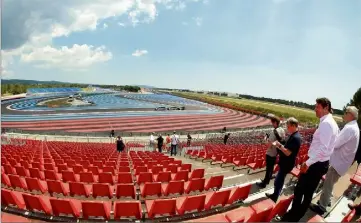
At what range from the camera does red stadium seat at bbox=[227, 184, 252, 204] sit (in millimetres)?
6344

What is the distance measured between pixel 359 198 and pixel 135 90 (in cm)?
18294

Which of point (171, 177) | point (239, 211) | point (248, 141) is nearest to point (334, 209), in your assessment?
point (239, 211)

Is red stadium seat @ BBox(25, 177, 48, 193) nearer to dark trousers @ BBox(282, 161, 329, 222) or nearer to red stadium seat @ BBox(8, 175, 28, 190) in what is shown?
red stadium seat @ BBox(8, 175, 28, 190)

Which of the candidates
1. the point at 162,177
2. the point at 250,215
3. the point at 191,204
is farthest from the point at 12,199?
the point at 250,215

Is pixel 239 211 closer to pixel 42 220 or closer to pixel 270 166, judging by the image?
pixel 270 166

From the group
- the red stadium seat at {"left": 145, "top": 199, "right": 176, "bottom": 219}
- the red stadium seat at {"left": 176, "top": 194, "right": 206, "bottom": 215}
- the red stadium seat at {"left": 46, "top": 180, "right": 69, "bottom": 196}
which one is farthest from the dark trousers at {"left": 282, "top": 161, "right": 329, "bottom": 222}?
the red stadium seat at {"left": 46, "top": 180, "right": 69, "bottom": 196}

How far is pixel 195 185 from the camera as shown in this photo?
745 centimetres

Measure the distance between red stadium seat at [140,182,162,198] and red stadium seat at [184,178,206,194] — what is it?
2.53ft

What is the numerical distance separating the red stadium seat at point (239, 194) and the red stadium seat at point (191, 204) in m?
0.79

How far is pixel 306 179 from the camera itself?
205 inches

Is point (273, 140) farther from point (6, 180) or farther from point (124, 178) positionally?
point (6, 180)

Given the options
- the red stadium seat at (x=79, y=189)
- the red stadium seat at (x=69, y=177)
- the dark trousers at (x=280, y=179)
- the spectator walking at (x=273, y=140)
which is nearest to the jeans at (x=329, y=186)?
the dark trousers at (x=280, y=179)

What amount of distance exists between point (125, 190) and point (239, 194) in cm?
267

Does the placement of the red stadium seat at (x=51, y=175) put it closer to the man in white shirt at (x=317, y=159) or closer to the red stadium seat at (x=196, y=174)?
the red stadium seat at (x=196, y=174)
